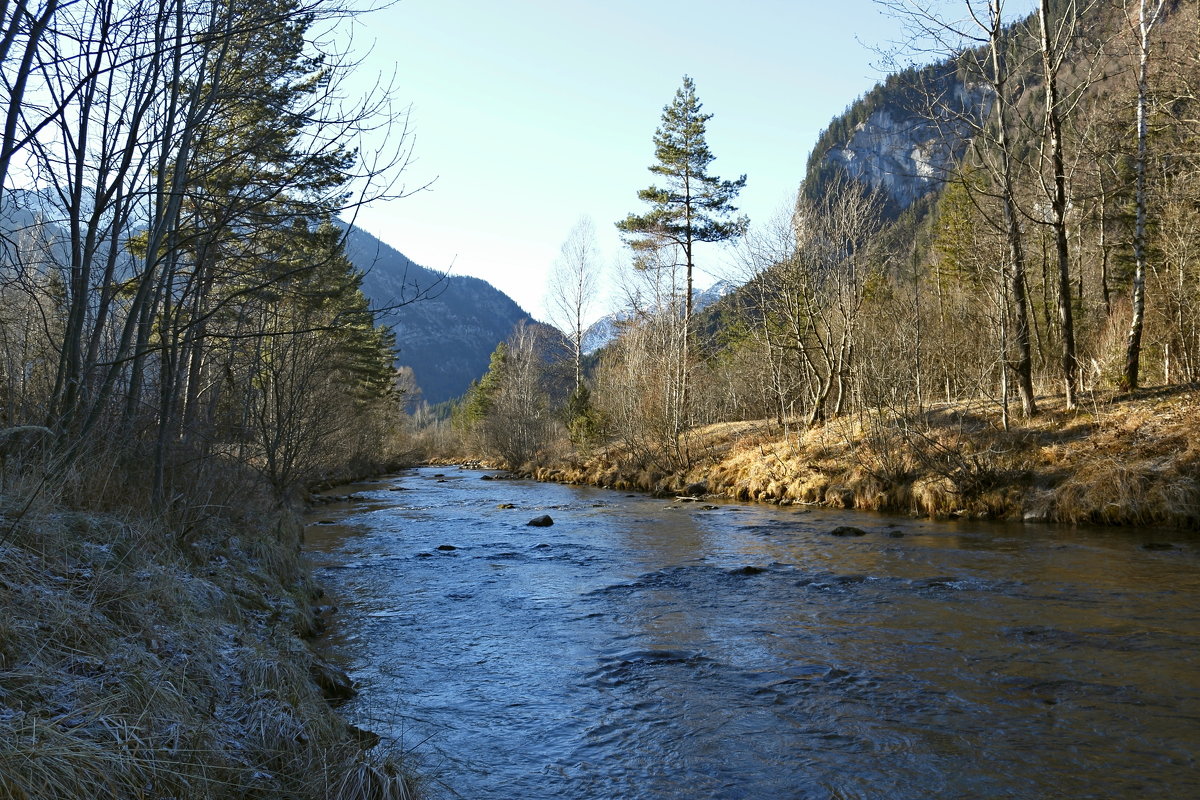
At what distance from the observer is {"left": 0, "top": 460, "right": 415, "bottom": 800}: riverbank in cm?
288

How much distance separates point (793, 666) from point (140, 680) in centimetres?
527

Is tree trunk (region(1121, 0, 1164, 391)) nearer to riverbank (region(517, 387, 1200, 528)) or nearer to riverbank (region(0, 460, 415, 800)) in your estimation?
riverbank (region(517, 387, 1200, 528))

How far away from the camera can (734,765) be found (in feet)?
16.3

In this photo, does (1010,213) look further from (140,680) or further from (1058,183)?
(140,680)

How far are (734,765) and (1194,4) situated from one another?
17.9 meters

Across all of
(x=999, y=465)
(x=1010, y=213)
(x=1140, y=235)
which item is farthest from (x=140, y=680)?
(x=1140, y=235)

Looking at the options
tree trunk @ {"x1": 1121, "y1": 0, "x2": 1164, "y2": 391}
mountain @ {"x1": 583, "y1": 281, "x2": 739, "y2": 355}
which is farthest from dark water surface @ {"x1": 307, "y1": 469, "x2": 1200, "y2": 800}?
mountain @ {"x1": 583, "y1": 281, "x2": 739, "y2": 355}

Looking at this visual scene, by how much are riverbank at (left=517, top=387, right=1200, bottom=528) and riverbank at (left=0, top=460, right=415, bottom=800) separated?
44.5ft

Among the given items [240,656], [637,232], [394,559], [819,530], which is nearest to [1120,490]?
[819,530]

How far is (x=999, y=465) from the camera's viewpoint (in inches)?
628

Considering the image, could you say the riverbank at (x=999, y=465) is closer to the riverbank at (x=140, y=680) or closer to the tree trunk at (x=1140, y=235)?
the tree trunk at (x=1140, y=235)

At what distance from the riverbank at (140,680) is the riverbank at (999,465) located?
44.5ft

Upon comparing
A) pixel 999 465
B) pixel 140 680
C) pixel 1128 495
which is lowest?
pixel 140 680

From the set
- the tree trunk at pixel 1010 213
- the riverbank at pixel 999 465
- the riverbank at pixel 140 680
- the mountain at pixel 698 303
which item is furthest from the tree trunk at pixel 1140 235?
the riverbank at pixel 140 680
